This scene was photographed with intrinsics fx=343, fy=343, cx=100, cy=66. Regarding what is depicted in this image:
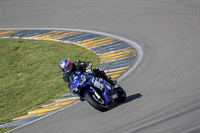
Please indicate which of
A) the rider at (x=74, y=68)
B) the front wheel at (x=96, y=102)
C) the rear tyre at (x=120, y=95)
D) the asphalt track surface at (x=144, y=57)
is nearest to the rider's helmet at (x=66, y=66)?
the rider at (x=74, y=68)

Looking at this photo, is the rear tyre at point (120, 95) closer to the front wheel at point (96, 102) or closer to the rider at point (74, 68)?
the rider at point (74, 68)

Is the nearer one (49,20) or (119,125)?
(119,125)

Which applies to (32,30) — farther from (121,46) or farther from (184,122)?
(184,122)

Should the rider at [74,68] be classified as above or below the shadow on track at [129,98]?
above

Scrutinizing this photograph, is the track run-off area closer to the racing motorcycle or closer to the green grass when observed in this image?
the green grass

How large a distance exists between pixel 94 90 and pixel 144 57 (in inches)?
161

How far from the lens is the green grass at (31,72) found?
1119 centimetres

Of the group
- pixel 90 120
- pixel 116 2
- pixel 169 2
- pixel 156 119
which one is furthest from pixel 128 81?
pixel 116 2

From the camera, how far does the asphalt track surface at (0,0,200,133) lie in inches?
287

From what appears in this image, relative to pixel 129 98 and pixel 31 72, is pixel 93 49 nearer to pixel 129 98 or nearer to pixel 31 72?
pixel 31 72

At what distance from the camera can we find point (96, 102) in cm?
800

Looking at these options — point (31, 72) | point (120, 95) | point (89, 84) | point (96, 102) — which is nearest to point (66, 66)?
point (89, 84)

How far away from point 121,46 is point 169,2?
4405mm

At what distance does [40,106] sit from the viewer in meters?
10.5
